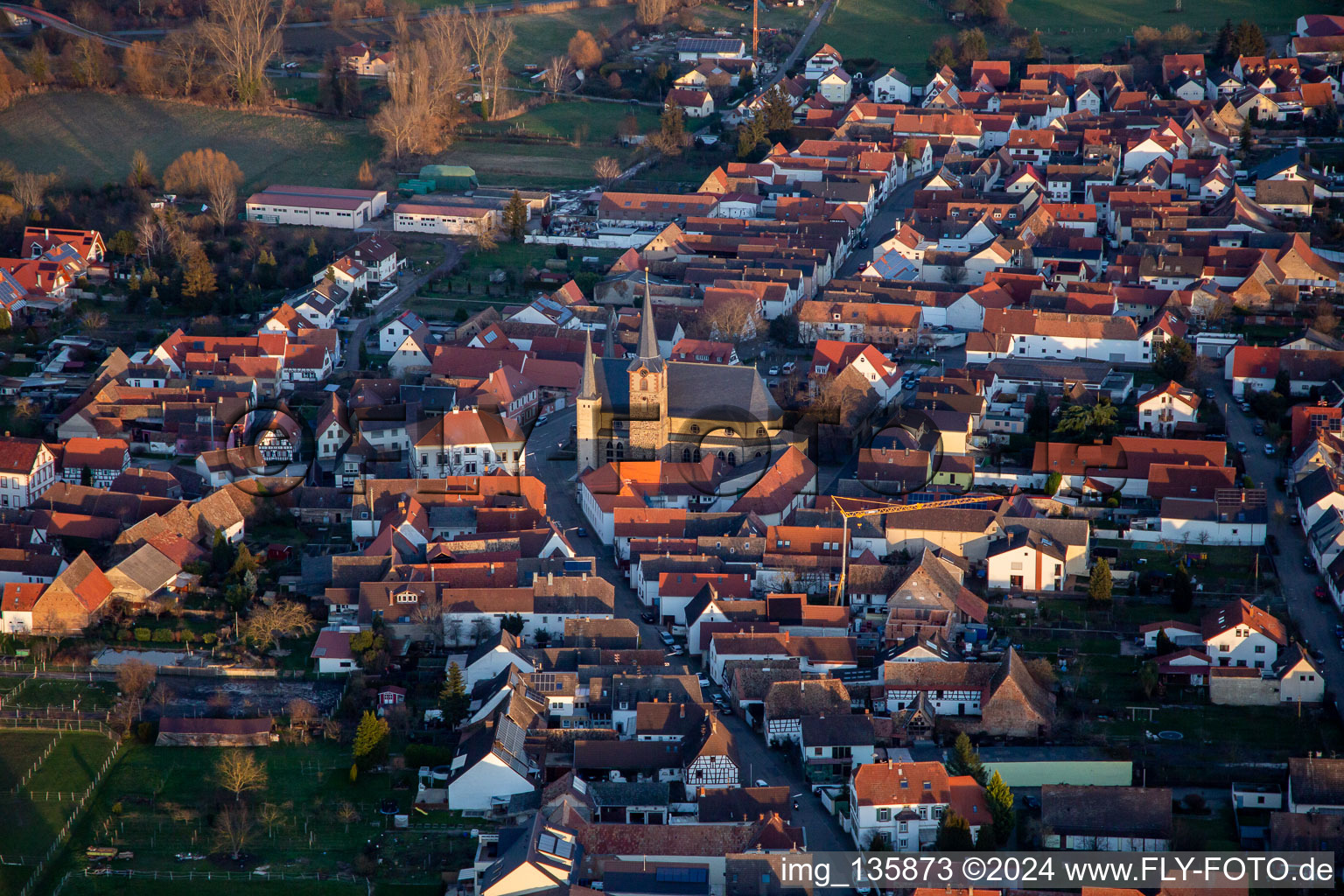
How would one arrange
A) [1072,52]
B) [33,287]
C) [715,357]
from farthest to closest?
[1072,52] → [33,287] → [715,357]

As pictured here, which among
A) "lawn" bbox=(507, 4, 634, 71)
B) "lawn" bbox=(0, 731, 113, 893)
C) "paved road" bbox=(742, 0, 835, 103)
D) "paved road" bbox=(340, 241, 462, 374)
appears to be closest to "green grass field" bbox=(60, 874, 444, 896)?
"lawn" bbox=(0, 731, 113, 893)

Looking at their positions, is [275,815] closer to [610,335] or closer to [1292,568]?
[610,335]

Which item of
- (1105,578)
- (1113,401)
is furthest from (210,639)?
(1113,401)

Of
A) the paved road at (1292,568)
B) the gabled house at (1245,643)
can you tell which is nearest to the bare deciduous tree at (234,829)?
the gabled house at (1245,643)

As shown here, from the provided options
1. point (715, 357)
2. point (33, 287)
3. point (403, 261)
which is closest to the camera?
point (715, 357)

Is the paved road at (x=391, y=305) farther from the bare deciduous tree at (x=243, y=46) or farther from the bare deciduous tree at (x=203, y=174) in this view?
the bare deciduous tree at (x=243, y=46)

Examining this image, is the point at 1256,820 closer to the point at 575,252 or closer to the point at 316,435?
the point at 316,435
